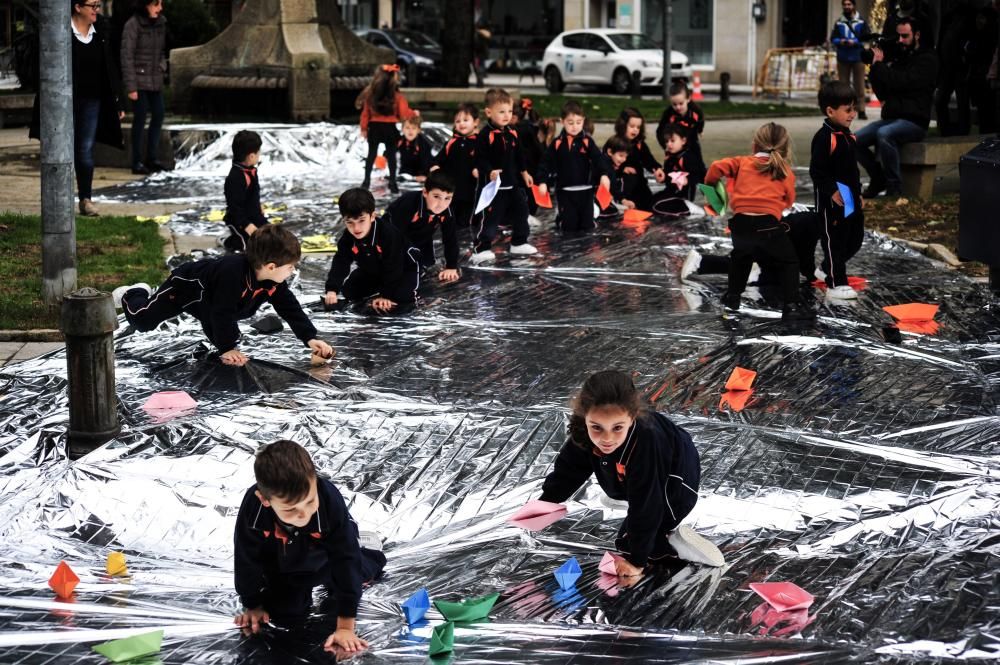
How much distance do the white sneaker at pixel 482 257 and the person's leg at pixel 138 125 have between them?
6.05 meters

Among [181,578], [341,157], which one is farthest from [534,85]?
[181,578]

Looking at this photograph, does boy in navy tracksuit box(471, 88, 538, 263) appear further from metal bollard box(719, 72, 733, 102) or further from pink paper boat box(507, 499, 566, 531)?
metal bollard box(719, 72, 733, 102)

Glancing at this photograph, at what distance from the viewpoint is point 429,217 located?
365 inches

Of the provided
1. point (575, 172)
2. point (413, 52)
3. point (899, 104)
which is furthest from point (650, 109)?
point (575, 172)

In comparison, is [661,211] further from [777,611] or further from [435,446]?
[777,611]

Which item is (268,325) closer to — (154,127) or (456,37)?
(154,127)

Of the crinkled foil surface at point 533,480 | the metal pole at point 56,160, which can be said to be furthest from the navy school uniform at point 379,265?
the metal pole at point 56,160

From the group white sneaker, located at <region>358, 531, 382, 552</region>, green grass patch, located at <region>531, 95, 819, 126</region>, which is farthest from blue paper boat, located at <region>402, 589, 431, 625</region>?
green grass patch, located at <region>531, 95, 819, 126</region>

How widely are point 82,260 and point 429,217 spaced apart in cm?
268

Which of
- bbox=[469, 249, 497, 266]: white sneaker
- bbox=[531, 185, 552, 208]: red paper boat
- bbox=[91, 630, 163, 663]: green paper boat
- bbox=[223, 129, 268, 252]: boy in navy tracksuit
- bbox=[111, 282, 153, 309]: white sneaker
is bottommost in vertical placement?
bbox=[91, 630, 163, 663]: green paper boat

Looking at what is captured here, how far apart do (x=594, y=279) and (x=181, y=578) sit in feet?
16.9

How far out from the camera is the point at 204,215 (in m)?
12.4

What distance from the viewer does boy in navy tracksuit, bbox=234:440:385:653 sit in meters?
4.03

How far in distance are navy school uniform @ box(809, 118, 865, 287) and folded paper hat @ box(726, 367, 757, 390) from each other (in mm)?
2128
